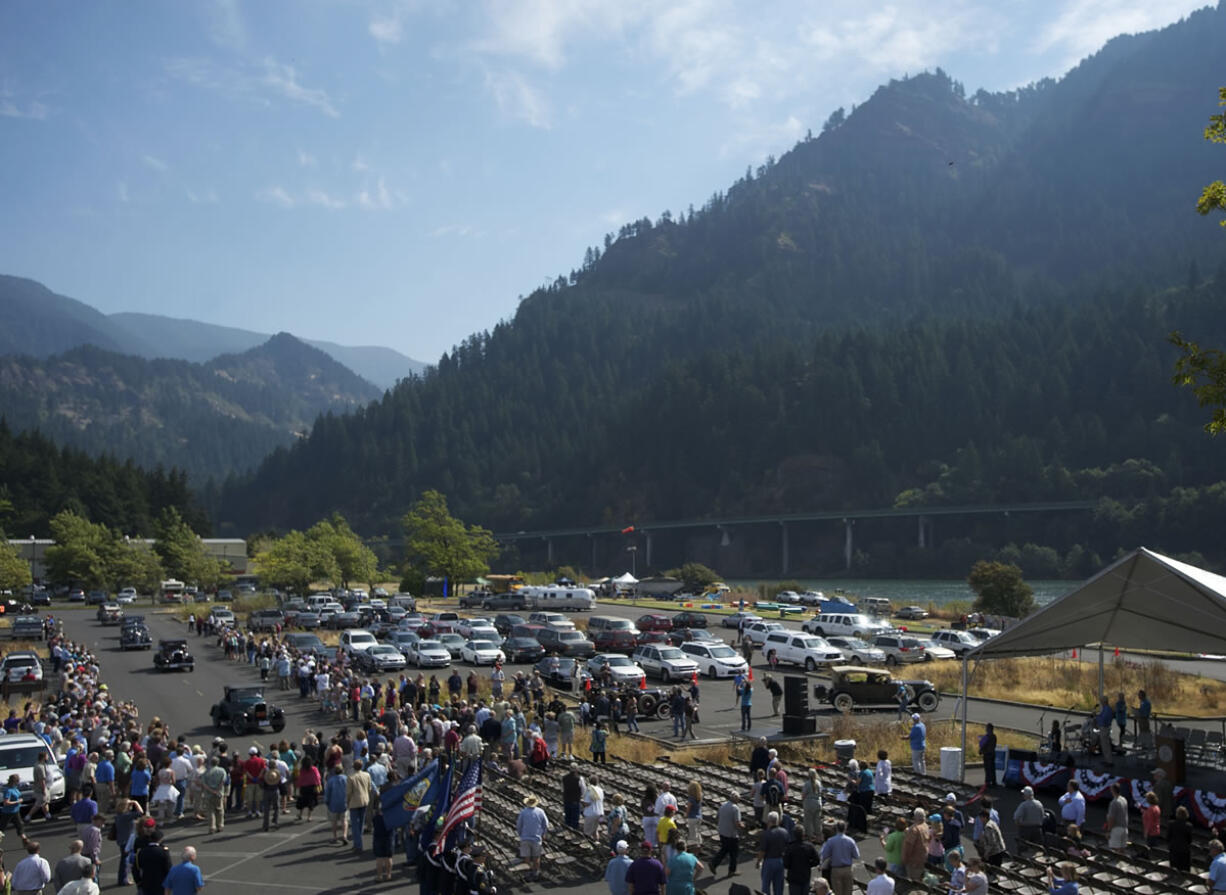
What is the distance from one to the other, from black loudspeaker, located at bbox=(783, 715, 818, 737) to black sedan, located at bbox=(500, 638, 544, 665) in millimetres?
18911

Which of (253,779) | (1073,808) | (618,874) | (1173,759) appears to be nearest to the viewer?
(618,874)

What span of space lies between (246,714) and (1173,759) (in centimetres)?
2278

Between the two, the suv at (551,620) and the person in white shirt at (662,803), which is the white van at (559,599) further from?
the person in white shirt at (662,803)

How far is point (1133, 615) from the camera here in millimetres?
23406

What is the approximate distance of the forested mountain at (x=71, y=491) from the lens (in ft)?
448

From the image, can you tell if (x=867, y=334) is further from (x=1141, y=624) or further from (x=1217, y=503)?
(x=1141, y=624)

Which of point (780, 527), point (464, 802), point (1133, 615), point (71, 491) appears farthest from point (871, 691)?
point (780, 527)

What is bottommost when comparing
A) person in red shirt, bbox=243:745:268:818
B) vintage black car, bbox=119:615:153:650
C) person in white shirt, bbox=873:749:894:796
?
vintage black car, bbox=119:615:153:650

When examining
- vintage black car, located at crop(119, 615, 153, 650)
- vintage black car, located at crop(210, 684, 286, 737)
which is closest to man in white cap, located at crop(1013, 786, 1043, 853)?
vintage black car, located at crop(210, 684, 286, 737)

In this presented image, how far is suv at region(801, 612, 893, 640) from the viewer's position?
165 feet

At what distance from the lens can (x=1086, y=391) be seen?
159 metres

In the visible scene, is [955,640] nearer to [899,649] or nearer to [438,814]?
[899,649]

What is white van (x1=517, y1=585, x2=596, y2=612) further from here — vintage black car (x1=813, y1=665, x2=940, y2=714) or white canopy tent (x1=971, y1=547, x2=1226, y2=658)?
white canopy tent (x1=971, y1=547, x2=1226, y2=658)

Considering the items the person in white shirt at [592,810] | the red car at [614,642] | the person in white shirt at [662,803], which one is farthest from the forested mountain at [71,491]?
the person in white shirt at [662,803]
